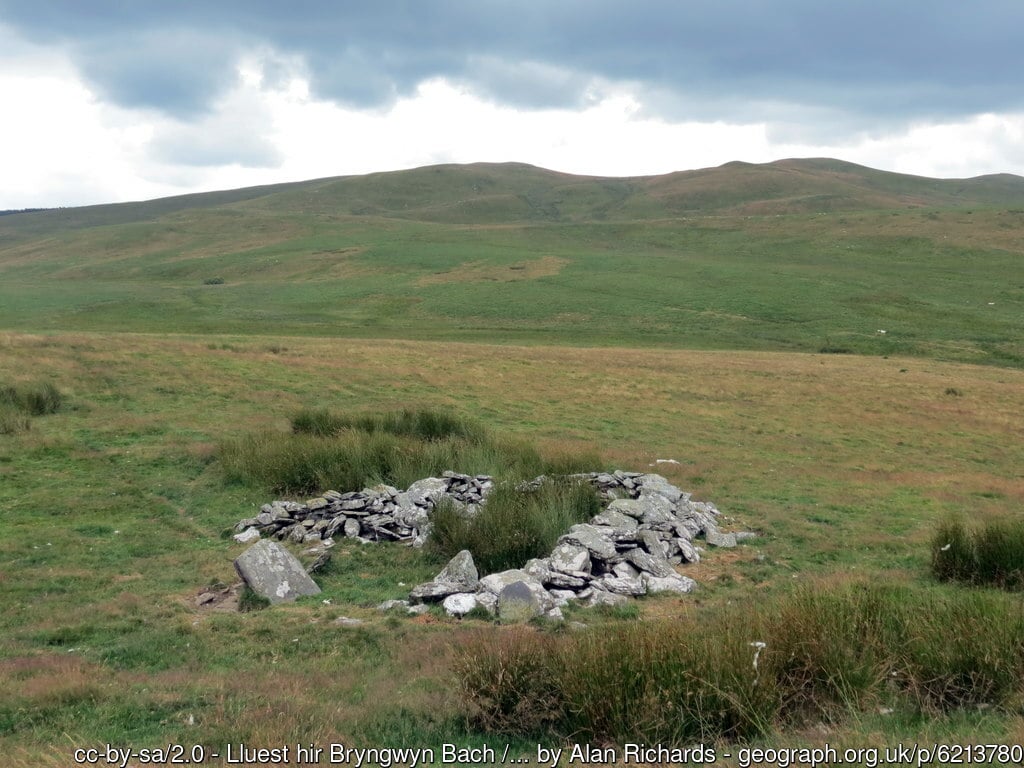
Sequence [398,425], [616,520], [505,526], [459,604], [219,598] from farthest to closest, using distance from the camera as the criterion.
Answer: [398,425]
[616,520]
[505,526]
[219,598]
[459,604]

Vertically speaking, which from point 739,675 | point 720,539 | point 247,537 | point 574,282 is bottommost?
point 720,539

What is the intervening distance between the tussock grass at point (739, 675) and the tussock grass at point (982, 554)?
4792 mm

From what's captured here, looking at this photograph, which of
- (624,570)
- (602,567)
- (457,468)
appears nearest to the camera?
(624,570)

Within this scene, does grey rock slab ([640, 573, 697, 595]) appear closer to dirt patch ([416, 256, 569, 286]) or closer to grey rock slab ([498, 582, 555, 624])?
grey rock slab ([498, 582, 555, 624])

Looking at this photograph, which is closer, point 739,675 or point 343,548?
point 739,675

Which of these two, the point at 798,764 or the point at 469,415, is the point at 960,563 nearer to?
the point at 798,764

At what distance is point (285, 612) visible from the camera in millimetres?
9578

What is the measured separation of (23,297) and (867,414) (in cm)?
7893

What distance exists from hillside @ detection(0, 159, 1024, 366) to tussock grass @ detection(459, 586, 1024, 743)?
1981 inches

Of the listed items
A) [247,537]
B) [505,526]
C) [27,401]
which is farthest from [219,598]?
[27,401]

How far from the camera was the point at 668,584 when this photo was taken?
35.3 ft

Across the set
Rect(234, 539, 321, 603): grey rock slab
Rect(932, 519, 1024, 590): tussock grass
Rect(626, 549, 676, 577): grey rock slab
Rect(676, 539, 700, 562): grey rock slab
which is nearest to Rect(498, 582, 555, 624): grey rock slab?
Rect(626, 549, 676, 577): grey rock slab

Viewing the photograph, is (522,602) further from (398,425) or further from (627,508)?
(398,425)

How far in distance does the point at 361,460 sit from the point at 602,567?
6924mm
